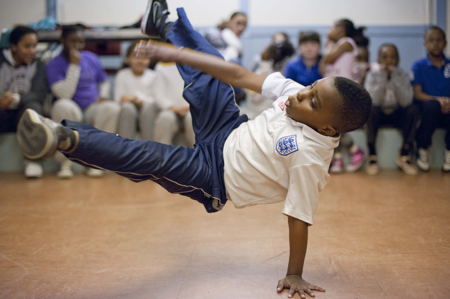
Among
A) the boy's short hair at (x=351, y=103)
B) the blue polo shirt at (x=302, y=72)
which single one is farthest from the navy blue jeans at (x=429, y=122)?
the boy's short hair at (x=351, y=103)

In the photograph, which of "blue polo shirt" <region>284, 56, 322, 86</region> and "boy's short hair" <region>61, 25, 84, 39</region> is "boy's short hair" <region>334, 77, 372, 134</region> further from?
"boy's short hair" <region>61, 25, 84, 39</region>

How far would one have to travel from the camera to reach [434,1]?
5.67m

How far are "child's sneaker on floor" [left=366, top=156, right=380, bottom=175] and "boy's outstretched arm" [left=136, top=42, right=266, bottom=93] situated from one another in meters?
2.45

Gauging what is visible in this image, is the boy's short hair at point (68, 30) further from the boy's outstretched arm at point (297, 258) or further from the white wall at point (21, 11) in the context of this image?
the boy's outstretched arm at point (297, 258)

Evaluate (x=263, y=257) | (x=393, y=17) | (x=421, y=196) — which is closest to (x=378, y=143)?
(x=421, y=196)

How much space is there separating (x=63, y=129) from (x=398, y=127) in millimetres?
3474

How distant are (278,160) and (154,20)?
0.93 metres

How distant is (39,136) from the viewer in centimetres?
142

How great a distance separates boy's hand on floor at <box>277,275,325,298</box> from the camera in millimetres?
1522

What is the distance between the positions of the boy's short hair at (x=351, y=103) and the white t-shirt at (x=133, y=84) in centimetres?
293

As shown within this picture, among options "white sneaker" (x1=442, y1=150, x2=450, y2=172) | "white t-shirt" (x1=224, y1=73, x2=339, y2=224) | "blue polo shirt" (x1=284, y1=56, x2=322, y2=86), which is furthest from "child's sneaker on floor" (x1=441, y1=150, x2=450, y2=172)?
"white t-shirt" (x1=224, y1=73, x2=339, y2=224)

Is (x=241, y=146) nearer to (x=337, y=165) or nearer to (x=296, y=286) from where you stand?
(x=296, y=286)

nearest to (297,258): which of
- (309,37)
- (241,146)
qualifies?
(241,146)

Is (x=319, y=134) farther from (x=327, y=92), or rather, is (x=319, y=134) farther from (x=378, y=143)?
(x=378, y=143)
